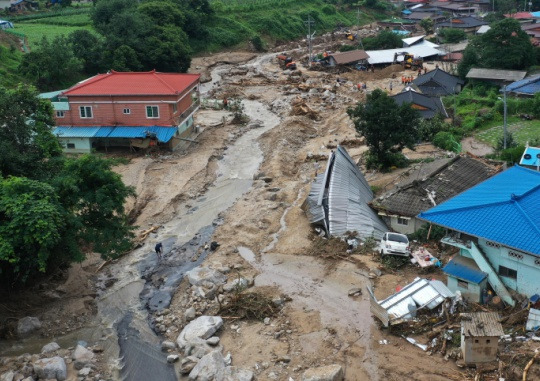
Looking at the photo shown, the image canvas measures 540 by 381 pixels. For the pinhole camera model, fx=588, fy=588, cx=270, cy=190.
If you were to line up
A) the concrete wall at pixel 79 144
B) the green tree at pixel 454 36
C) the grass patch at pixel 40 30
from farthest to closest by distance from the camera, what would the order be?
the green tree at pixel 454 36 → the grass patch at pixel 40 30 → the concrete wall at pixel 79 144

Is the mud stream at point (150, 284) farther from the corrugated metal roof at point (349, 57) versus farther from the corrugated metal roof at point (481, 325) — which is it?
the corrugated metal roof at point (349, 57)

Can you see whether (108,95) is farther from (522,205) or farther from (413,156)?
(522,205)

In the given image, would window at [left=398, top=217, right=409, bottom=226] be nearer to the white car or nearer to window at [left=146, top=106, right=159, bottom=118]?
the white car

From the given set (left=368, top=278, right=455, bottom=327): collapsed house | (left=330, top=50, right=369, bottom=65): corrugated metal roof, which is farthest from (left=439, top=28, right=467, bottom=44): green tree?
(left=368, top=278, right=455, bottom=327): collapsed house

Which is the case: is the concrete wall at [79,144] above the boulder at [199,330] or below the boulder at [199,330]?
above

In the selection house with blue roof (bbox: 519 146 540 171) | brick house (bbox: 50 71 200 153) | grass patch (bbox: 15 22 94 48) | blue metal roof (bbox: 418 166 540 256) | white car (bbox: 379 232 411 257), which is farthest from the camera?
grass patch (bbox: 15 22 94 48)

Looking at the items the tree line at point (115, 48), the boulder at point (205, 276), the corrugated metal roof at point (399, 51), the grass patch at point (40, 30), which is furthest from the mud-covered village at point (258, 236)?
the corrugated metal roof at point (399, 51)
